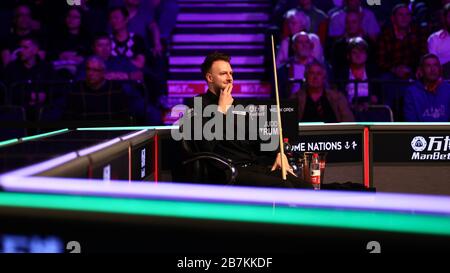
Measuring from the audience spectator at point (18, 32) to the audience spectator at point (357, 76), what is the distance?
3.54 m

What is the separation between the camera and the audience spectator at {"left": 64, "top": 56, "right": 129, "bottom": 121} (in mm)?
6410

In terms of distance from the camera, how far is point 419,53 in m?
7.73

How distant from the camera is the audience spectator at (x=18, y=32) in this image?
7.76m

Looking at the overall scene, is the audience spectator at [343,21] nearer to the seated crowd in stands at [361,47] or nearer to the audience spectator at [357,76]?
the seated crowd in stands at [361,47]

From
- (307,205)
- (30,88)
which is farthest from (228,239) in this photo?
(30,88)

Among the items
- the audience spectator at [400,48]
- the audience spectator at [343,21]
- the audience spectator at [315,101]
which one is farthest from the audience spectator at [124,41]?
the audience spectator at [400,48]

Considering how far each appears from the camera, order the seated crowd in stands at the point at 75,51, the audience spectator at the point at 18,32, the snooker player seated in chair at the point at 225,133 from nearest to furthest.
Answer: the snooker player seated in chair at the point at 225,133, the seated crowd in stands at the point at 75,51, the audience spectator at the point at 18,32

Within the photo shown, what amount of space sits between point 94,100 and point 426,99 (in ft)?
10.8

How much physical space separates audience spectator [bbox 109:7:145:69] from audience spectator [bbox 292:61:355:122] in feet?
7.08

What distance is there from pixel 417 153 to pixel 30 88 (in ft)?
15.0

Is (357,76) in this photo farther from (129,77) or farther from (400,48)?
(129,77)
